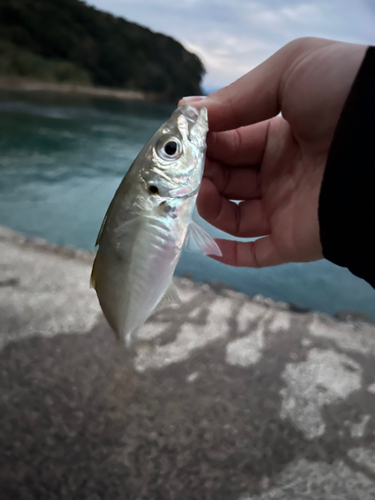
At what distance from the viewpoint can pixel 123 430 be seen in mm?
870

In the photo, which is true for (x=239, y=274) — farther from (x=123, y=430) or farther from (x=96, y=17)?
(x=96, y=17)

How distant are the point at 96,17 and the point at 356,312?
2.91 meters

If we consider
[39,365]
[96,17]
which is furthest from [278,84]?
[96,17]

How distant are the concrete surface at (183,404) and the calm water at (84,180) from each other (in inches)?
9.2

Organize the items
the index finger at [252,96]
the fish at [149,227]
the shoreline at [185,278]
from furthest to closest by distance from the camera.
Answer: the shoreline at [185,278], the index finger at [252,96], the fish at [149,227]

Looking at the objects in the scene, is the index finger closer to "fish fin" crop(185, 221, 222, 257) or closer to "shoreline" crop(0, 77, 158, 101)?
"fish fin" crop(185, 221, 222, 257)

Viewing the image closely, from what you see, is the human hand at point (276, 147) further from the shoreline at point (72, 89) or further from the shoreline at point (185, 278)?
the shoreline at point (72, 89)

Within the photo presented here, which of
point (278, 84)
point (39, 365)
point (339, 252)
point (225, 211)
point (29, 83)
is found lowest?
point (39, 365)

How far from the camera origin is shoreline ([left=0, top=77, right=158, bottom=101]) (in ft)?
8.86

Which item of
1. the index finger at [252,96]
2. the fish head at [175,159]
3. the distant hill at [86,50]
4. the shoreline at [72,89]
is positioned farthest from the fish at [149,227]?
the shoreline at [72,89]

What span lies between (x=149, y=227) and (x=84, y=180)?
191 cm

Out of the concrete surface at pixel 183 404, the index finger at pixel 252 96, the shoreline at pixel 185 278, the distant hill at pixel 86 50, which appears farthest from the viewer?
the distant hill at pixel 86 50

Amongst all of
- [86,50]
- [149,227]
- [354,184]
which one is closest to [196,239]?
[149,227]

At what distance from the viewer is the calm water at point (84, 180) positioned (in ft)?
4.81
